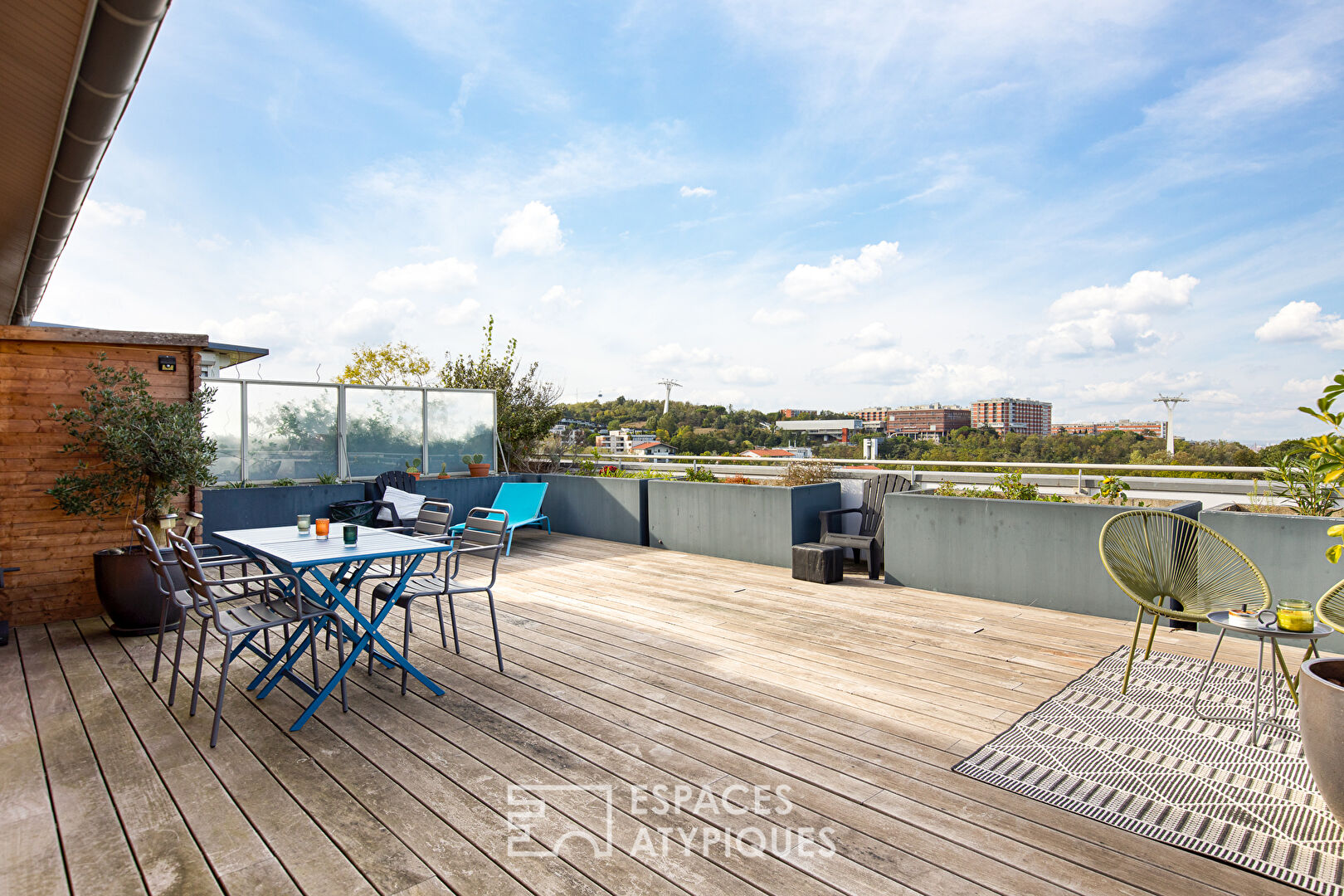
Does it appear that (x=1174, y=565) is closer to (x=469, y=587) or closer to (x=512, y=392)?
(x=469, y=587)

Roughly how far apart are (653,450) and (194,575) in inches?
419

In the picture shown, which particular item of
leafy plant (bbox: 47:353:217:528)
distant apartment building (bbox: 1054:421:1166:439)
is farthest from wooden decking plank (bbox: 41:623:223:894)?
distant apartment building (bbox: 1054:421:1166:439)

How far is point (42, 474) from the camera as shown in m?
4.64

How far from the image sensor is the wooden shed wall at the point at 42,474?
456 centimetres

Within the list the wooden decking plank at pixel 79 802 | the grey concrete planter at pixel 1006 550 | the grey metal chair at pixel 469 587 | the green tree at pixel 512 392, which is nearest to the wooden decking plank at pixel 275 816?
the wooden decking plank at pixel 79 802

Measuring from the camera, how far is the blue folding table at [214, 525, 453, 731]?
308 cm

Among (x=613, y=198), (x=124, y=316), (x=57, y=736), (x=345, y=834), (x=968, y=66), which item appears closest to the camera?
(x=345, y=834)

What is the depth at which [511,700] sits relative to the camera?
328cm

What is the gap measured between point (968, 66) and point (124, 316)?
1563 centimetres

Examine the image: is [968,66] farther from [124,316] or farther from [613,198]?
[124,316]

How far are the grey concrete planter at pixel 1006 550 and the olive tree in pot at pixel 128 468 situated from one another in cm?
521

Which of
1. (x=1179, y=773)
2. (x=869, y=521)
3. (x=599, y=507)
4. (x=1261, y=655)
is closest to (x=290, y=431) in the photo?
(x=599, y=507)

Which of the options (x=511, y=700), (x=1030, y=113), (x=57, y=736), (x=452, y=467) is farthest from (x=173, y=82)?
(x=1030, y=113)

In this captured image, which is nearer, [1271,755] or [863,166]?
[1271,755]
